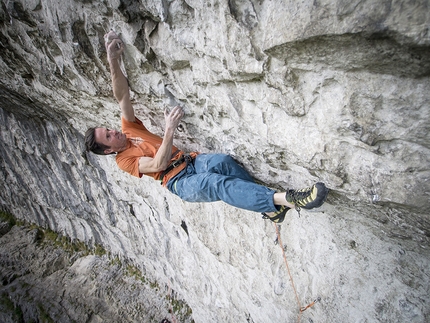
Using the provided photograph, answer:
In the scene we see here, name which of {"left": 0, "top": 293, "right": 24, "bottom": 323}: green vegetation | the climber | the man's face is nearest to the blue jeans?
the climber

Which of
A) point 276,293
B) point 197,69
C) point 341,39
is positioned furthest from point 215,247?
point 341,39

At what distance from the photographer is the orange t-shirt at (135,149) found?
2.76 m

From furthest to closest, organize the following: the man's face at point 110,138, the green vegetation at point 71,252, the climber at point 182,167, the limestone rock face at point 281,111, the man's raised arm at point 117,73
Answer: the green vegetation at point 71,252 < the man's face at point 110,138 < the man's raised arm at point 117,73 < the climber at point 182,167 < the limestone rock face at point 281,111

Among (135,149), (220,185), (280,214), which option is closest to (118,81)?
(135,149)

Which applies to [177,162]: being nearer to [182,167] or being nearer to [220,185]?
[182,167]

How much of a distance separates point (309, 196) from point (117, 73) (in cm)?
191

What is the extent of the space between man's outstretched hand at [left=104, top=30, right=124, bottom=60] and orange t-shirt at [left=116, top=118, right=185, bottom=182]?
695mm

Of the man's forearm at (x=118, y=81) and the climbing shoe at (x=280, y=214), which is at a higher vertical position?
the man's forearm at (x=118, y=81)

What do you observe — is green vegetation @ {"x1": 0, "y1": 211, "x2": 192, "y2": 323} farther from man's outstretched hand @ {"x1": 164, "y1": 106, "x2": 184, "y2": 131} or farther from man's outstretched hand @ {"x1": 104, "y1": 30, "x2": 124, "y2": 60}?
man's outstretched hand @ {"x1": 104, "y1": 30, "x2": 124, "y2": 60}

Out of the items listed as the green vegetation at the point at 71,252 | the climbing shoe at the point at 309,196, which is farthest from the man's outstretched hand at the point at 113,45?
the green vegetation at the point at 71,252

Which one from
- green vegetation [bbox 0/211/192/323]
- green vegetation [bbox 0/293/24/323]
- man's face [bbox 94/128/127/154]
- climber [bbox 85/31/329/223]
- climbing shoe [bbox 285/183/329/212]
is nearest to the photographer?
climbing shoe [bbox 285/183/329/212]

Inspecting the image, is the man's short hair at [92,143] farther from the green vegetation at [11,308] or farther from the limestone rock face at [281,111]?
the green vegetation at [11,308]

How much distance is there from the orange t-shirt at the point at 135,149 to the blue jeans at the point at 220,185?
0.25m

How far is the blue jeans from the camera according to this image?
2166 mm
